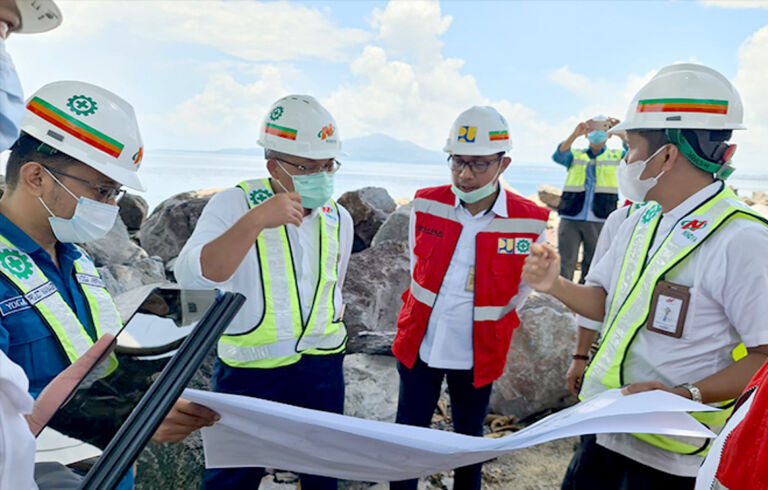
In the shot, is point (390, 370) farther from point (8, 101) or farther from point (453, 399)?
point (8, 101)

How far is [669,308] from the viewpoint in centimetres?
165

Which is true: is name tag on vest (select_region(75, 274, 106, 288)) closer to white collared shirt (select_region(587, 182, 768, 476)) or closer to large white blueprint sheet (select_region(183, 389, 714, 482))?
large white blueprint sheet (select_region(183, 389, 714, 482))

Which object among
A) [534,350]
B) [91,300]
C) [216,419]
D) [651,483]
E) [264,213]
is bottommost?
[534,350]

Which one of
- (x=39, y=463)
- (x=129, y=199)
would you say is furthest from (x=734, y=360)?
(x=129, y=199)

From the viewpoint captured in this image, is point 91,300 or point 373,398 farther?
point 373,398

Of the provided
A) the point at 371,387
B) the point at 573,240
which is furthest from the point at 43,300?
the point at 573,240

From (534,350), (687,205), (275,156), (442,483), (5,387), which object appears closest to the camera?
(5,387)

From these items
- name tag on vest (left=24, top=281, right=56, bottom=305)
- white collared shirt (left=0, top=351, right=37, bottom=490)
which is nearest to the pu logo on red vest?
name tag on vest (left=24, top=281, right=56, bottom=305)

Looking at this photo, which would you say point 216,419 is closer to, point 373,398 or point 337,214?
point 337,214

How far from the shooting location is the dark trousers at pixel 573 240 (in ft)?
20.7

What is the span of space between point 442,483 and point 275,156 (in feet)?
7.82

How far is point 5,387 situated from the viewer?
717 mm

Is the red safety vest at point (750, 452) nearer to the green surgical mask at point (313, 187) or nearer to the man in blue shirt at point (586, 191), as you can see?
the green surgical mask at point (313, 187)

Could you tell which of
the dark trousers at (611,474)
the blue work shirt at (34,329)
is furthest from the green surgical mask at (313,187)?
the dark trousers at (611,474)
